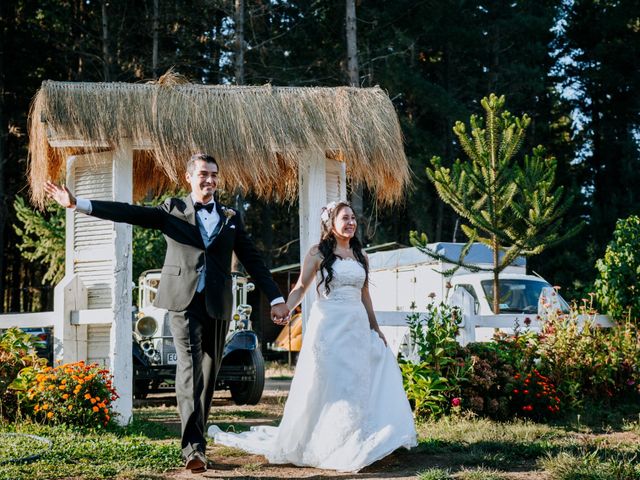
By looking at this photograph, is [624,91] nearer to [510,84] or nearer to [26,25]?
[510,84]

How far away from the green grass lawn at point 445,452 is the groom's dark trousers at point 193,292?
533mm

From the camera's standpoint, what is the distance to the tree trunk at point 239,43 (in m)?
19.4

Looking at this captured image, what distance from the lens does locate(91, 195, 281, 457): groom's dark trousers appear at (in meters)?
5.47

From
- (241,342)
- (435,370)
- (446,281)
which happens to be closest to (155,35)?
(446,281)

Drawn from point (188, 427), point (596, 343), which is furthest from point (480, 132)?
point (188, 427)

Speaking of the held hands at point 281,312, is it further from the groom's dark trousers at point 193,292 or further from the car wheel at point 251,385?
the car wheel at point 251,385

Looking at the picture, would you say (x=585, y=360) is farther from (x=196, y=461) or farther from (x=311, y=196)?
(x=196, y=461)

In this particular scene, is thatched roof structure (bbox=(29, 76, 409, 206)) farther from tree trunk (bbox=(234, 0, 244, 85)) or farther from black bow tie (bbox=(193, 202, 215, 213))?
tree trunk (bbox=(234, 0, 244, 85))

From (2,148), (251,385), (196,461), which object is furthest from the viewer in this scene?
(2,148)

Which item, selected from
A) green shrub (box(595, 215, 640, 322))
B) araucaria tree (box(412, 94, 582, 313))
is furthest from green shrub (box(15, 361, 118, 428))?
green shrub (box(595, 215, 640, 322))

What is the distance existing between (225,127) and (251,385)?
368cm

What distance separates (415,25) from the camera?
996 inches

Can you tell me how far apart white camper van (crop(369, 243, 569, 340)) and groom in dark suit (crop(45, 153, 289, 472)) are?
620 centimetres

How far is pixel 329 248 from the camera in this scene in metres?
6.40
